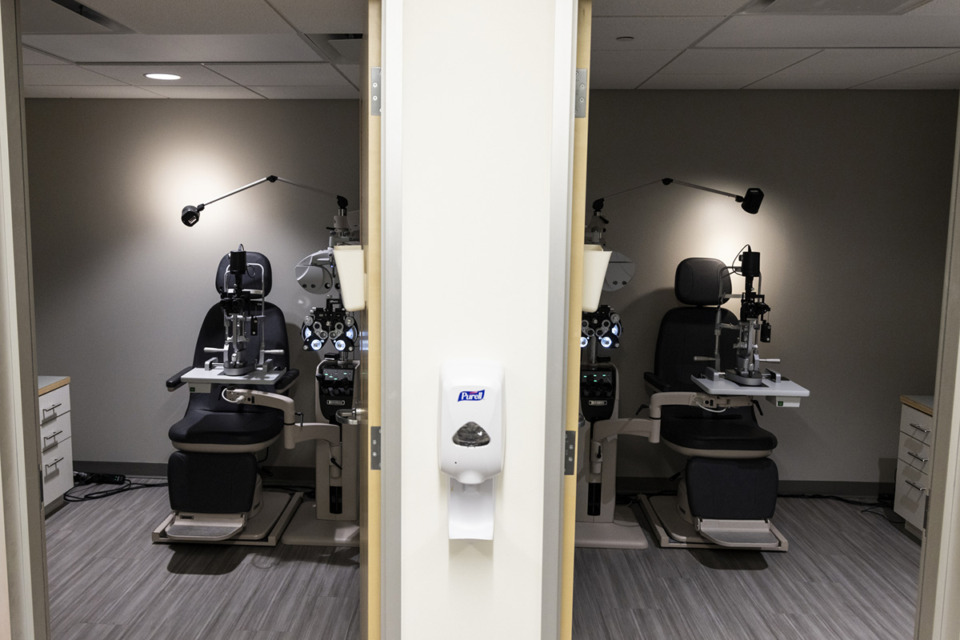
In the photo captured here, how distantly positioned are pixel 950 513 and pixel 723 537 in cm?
213

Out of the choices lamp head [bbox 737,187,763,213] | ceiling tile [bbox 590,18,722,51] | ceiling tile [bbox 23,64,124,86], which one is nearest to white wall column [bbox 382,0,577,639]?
ceiling tile [bbox 590,18,722,51]

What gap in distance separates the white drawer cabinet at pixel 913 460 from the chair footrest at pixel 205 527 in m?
3.57

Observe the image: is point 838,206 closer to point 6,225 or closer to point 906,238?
point 906,238

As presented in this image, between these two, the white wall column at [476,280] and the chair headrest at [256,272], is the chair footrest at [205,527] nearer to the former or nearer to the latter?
the chair headrest at [256,272]

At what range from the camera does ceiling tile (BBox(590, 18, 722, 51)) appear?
269 centimetres

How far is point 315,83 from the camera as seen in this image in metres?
3.87

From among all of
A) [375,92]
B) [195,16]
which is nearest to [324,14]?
[195,16]

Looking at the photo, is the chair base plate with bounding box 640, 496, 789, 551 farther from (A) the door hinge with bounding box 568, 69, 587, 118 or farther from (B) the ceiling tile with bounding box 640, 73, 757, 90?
(A) the door hinge with bounding box 568, 69, 587, 118

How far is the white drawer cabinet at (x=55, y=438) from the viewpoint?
3.91 m

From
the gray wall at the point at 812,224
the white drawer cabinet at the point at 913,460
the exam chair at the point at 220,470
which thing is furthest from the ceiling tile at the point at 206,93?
the white drawer cabinet at the point at 913,460

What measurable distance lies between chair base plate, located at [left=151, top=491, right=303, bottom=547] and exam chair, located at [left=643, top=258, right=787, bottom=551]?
6.73ft

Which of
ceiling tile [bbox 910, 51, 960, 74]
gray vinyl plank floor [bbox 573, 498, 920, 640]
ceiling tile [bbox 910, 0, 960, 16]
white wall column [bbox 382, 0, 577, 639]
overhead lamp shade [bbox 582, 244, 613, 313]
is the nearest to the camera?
white wall column [bbox 382, 0, 577, 639]

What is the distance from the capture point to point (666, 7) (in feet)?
8.05

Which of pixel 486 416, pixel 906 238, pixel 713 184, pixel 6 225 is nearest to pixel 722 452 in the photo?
pixel 713 184
